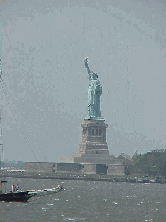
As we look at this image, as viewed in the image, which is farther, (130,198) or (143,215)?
(130,198)

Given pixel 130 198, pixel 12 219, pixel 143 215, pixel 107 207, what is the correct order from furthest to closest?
pixel 130 198 < pixel 107 207 < pixel 143 215 < pixel 12 219

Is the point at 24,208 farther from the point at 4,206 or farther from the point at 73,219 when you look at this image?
the point at 73,219

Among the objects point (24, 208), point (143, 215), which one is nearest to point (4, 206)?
point (24, 208)

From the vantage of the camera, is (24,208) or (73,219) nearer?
(73,219)

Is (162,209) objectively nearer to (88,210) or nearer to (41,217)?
(88,210)

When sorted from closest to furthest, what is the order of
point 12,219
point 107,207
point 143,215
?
point 12,219
point 143,215
point 107,207

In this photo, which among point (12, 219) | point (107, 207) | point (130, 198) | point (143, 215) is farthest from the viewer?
point (130, 198)

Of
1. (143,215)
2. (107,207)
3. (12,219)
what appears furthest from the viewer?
(107,207)

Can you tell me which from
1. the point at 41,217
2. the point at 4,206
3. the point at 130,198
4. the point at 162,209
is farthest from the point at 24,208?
the point at 130,198
